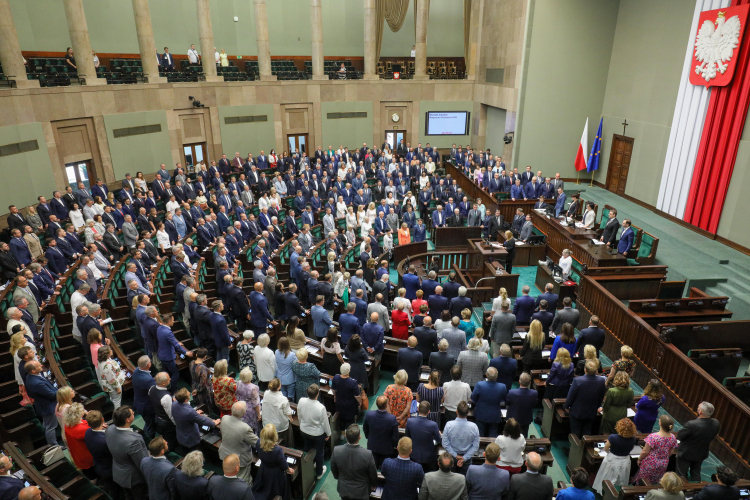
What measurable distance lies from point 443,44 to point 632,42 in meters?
11.5

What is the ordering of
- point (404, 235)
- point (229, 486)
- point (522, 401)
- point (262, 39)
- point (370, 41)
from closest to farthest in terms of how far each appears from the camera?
point (229, 486), point (522, 401), point (404, 235), point (262, 39), point (370, 41)

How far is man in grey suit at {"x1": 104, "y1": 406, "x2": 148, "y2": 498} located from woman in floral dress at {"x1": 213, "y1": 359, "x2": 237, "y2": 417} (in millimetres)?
1051

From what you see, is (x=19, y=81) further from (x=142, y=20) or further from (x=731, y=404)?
(x=731, y=404)

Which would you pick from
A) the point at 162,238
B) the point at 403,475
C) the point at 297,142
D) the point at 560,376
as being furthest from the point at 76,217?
the point at 297,142

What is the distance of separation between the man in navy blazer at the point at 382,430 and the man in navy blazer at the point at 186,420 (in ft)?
5.55

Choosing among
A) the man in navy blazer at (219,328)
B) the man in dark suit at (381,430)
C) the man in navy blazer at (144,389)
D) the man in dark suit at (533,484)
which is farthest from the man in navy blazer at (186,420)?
the man in dark suit at (533,484)

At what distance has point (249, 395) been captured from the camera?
5.35m

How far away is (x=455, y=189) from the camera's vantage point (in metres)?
15.7

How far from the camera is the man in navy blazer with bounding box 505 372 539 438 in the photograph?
18.0 ft

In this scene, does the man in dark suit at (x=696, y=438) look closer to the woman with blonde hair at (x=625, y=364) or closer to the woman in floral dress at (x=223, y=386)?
the woman with blonde hair at (x=625, y=364)

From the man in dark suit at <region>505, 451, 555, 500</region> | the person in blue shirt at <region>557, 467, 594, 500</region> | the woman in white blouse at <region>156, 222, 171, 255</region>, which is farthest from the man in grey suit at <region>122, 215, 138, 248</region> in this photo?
the person in blue shirt at <region>557, 467, 594, 500</region>

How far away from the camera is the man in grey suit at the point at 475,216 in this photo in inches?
563

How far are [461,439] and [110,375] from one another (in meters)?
4.32

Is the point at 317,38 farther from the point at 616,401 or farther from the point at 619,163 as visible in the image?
the point at 616,401
